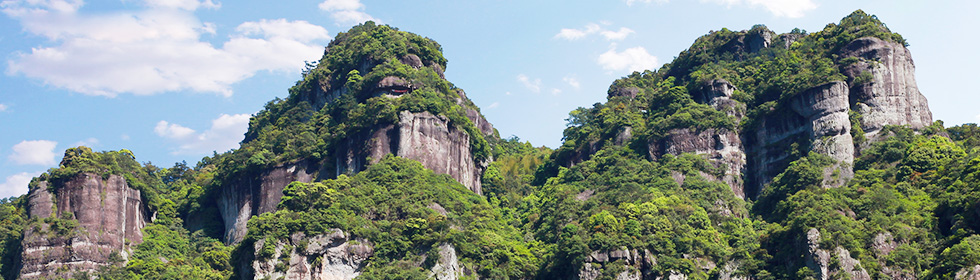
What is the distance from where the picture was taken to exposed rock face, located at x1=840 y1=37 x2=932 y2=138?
105250 millimetres

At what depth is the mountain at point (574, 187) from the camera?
9119 centimetres

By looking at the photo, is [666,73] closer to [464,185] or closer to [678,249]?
[464,185]

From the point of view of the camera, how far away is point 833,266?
83812 millimetres

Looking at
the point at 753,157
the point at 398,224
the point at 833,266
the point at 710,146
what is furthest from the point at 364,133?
the point at 833,266

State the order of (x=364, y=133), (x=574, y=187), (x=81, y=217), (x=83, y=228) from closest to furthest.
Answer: (x=83, y=228)
(x=81, y=217)
(x=574, y=187)
(x=364, y=133)

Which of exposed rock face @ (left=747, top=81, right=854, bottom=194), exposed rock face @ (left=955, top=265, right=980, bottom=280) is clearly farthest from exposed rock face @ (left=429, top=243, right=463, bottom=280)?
exposed rock face @ (left=955, top=265, right=980, bottom=280)

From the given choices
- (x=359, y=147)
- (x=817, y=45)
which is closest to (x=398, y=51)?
(x=359, y=147)

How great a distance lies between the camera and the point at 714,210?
101 meters

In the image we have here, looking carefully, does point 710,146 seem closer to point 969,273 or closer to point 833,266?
point 833,266

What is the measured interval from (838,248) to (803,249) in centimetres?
216

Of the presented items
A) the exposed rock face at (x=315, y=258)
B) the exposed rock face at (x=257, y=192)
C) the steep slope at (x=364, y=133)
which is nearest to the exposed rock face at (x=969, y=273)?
the exposed rock face at (x=315, y=258)

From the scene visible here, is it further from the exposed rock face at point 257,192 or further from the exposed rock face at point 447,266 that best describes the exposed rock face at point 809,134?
the exposed rock face at point 257,192

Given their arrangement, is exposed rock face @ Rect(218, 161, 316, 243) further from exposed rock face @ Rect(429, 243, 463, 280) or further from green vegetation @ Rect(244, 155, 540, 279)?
exposed rock face @ Rect(429, 243, 463, 280)

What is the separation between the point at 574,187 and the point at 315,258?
2389 centimetres
